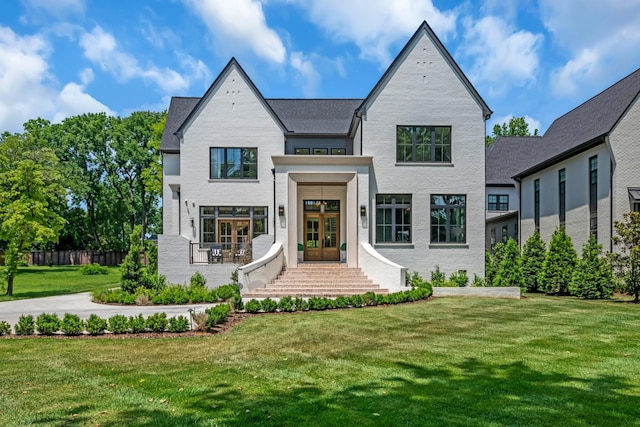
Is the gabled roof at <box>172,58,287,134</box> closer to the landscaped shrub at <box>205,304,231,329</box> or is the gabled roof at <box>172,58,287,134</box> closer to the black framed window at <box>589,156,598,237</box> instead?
the landscaped shrub at <box>205,304,231,329</box>

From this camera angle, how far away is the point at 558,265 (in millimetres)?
19562

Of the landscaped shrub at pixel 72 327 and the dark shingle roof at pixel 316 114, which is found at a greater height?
the dark shingle roof at pixel 316 114

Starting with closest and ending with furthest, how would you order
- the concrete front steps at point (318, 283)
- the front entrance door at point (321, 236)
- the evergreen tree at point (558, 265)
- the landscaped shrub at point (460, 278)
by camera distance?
the concrete front steps at point (318, 283), the evergreen tree at point (558, 265), the landscaped shrub at point (460, 278), the front entrance door at point (321, 236)

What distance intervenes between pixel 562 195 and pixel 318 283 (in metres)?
15.1

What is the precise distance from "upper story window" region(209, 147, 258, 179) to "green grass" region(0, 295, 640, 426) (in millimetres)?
11803

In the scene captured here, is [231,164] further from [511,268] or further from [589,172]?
[589,172]

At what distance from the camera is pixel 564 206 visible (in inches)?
971

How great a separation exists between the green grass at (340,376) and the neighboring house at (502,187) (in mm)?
24502

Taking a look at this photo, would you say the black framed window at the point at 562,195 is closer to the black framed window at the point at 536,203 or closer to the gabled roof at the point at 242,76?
the black framed window at the point at 536,203

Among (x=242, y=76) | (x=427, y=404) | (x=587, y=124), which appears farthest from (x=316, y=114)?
(x=427, y=404)

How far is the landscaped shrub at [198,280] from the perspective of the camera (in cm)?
1908

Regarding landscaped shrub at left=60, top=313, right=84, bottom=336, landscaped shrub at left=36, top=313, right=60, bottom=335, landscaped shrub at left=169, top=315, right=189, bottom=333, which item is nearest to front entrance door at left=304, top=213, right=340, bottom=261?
landscaped shrub at left=169, top=315, right=189, bottom=333

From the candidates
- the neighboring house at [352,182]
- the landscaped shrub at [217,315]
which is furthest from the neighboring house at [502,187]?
the landscaped shrub at [217,315]

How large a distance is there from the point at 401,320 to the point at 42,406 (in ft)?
26.2
